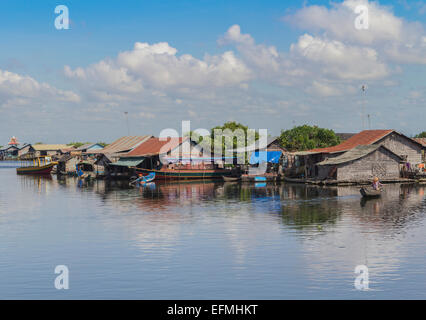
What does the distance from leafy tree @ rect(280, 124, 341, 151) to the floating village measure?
169 cm

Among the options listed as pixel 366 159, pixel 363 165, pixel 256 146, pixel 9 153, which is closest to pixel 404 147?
pixel 366 159

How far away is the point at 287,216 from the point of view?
30188 millimetres

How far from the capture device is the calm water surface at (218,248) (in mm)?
15602

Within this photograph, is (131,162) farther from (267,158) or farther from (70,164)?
(70,164)

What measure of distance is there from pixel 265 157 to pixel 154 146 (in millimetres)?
16823

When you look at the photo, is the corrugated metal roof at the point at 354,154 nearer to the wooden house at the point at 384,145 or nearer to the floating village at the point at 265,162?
the floating village at the point at 265,162

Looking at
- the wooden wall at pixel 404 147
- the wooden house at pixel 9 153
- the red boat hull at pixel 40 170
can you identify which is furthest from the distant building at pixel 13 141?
the wooden wall at pixel 404 147

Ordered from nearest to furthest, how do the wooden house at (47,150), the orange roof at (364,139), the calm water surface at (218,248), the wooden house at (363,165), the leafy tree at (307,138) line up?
the calm water surface at (218,248) < the wooden house at (363,165) < the orange roof at (364,139) < the leafy tree at (307,138) < the wooden house at (47,150)

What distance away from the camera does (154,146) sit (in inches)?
2719

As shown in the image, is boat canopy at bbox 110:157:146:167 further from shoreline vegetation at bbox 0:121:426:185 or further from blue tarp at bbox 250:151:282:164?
blue tarp at bbox 250:151:282:164

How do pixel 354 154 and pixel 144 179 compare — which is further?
pixel 144 179
